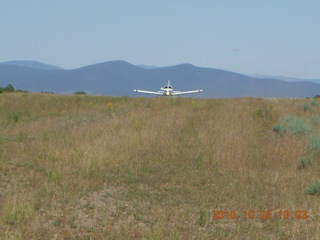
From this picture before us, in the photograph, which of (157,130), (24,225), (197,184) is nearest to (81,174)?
(197,184)

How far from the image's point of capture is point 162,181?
31.1ft

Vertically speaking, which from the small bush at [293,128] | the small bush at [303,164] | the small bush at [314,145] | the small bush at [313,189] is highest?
the small bush at [293,128]

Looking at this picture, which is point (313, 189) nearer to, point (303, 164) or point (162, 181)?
point (303, 164)

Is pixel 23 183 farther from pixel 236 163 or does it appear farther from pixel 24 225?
pixel 236 163

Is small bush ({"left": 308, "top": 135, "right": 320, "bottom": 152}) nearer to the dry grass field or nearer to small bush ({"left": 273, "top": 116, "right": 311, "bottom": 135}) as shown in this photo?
the dry grass field

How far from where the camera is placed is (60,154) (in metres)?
11.3

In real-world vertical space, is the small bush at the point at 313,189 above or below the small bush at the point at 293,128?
below

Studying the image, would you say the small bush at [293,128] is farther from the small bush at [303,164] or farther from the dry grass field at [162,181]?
Result: the small bush at [303,164]

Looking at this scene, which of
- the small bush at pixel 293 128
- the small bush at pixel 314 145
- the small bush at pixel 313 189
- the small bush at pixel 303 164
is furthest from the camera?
the small bush at pixel 293 128

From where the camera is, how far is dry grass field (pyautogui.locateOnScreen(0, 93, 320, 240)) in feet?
22.1

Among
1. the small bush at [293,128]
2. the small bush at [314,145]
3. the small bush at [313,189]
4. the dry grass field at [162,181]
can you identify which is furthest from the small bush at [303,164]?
the small bush at [293,128]

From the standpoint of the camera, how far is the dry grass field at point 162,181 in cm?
673

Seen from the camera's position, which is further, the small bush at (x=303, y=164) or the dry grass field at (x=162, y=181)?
the small bush at (x=303, y=164)

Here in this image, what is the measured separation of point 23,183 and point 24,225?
2.49 meters
